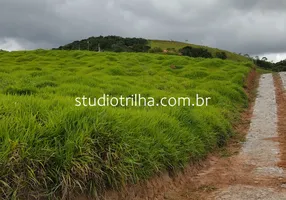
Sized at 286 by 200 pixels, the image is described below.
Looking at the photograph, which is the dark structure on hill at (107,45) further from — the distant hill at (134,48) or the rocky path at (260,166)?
the rocky path at (260,166)

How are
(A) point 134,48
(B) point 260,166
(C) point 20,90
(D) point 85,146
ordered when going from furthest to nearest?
1. (A) point 134,48
2. (C) point 20,90
3. (B) point 260,166
4. (D) point 85,146

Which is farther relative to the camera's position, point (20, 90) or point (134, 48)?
point (134, 48)

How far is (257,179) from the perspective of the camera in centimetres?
512

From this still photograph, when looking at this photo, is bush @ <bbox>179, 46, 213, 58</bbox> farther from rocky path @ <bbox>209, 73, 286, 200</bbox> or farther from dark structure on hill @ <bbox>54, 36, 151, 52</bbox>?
rocky path @ <bbox>209, 73, 286, 200</bbox>

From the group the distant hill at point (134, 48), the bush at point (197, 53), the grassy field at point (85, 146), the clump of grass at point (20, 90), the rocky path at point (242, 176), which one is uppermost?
the distant hill at point (134, 48)

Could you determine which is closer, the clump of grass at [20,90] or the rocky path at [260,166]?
the rocky path at [260,166]

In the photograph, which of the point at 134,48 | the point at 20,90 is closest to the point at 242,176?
the point at 20,90

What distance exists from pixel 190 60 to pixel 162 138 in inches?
743

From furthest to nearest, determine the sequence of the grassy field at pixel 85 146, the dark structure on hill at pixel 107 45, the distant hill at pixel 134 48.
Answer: the dark structure on hill at pixel 107 45 < the distant hill at pixel 134 48 < the grassy field at pixel 85 146

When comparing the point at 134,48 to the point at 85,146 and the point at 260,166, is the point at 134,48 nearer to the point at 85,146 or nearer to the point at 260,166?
the point at 260,166

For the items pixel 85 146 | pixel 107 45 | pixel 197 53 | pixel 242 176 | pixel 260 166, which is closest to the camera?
pixel 85 146

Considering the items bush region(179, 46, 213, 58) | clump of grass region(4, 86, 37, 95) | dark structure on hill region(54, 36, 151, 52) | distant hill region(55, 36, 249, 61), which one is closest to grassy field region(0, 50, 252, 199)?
clump of grass region(4, 86, 37, 95)

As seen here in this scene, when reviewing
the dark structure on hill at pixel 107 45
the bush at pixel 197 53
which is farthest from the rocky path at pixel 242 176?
the dark structure on hill at pixel 107 45

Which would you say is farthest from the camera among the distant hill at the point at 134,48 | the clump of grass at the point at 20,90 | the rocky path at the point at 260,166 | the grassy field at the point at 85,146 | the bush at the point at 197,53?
the distant hill at the point at 134,48
